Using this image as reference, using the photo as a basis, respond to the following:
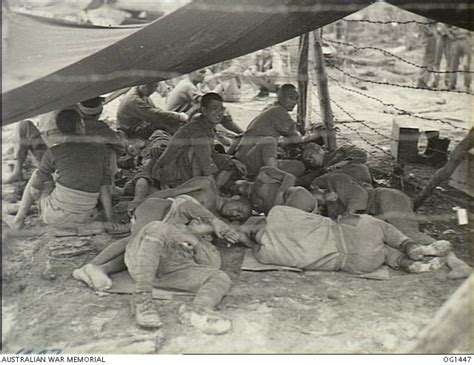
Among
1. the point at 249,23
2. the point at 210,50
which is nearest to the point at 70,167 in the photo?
the point at 210,50

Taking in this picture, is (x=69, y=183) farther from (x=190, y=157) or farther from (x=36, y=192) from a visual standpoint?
(x=190, y=157)

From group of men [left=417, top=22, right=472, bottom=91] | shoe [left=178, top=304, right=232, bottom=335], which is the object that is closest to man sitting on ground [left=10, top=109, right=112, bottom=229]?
shoe [left=178, top=304, right=232, bottom=335]

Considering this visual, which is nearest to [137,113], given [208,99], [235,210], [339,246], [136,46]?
[208,99]

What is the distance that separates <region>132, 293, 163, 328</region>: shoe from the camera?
186cm

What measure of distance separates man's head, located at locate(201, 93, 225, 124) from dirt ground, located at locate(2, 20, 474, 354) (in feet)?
2.43

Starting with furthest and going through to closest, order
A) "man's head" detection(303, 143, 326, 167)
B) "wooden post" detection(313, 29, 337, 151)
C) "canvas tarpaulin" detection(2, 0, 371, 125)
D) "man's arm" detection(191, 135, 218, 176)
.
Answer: "wooden post" detection(313, 29, 337, 151)
"man's head" detection(303, 143, 326, 167)
"man's arm" detection(191, 135, 218, 176)
"canvas tarpaulin" detection(2, 0, 371, 125)

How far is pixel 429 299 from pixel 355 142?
6.93ft

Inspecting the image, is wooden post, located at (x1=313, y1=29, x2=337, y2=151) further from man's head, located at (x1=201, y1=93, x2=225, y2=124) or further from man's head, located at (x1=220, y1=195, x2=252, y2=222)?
man's head, located at (x1=220, y1=195, x2=252, y2=222)

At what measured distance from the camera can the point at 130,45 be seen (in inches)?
82.5

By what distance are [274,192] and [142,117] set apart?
134 cm

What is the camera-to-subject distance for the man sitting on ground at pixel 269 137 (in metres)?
3.04

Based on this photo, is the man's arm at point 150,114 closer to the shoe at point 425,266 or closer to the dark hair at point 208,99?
the dark hair at point 208,99

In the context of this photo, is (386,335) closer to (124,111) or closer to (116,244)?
(116,244)

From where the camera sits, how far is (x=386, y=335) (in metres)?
1.82
